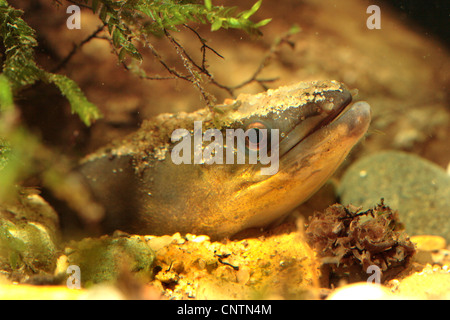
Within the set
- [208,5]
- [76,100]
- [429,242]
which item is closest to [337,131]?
[208,5]

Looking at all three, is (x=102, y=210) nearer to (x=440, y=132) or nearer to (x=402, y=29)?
(x=402, y=29)

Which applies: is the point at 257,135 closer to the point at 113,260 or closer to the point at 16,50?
the point at 113,260

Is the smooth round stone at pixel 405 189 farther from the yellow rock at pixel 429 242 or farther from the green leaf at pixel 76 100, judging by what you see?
the green leaf at pixel 76 100

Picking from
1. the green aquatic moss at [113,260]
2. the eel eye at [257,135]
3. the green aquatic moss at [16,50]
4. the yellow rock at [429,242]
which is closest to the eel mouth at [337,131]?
the eel eye at [257,135]

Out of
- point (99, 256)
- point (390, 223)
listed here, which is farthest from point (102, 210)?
point (390, 223)

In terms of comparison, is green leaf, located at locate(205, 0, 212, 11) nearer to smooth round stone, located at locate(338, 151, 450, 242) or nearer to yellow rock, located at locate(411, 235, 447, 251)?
smooth round stone, located at locate(338, 151, 450, 242)
